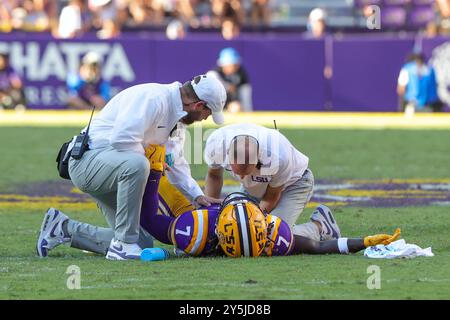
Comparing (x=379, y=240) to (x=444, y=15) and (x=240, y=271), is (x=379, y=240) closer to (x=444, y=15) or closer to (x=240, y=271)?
(x=240, y=271)

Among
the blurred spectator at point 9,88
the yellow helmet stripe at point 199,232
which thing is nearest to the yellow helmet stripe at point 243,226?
the yellow helmet stripe at point 199,232

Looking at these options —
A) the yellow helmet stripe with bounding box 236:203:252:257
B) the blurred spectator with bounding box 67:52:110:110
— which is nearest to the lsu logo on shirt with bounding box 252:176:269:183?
the yellow helmet stripe with bounding box 236:203:252:257

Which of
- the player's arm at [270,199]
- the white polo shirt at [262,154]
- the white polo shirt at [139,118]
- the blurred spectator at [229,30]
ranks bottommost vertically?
the blurred spectator at [229,30]

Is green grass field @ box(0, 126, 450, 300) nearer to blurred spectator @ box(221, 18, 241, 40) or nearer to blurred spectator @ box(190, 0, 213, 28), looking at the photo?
blurred spectator @ box(221, 18, 241, 40)

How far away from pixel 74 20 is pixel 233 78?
4.52 meters

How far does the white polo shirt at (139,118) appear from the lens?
8266 mm

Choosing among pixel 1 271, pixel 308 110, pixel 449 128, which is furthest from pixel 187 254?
pixel 308 110

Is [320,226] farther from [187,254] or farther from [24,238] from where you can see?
[24,238]

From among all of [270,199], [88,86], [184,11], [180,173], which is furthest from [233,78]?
[270,199]

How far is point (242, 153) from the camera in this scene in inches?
334

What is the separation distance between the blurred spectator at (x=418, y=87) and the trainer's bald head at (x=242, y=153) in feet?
52.9

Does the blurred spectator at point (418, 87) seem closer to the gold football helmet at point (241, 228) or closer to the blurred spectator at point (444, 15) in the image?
the blurred spectator at point (444, 15)

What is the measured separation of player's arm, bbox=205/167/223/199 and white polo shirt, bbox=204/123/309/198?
78 millimetres

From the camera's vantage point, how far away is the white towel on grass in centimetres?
834
